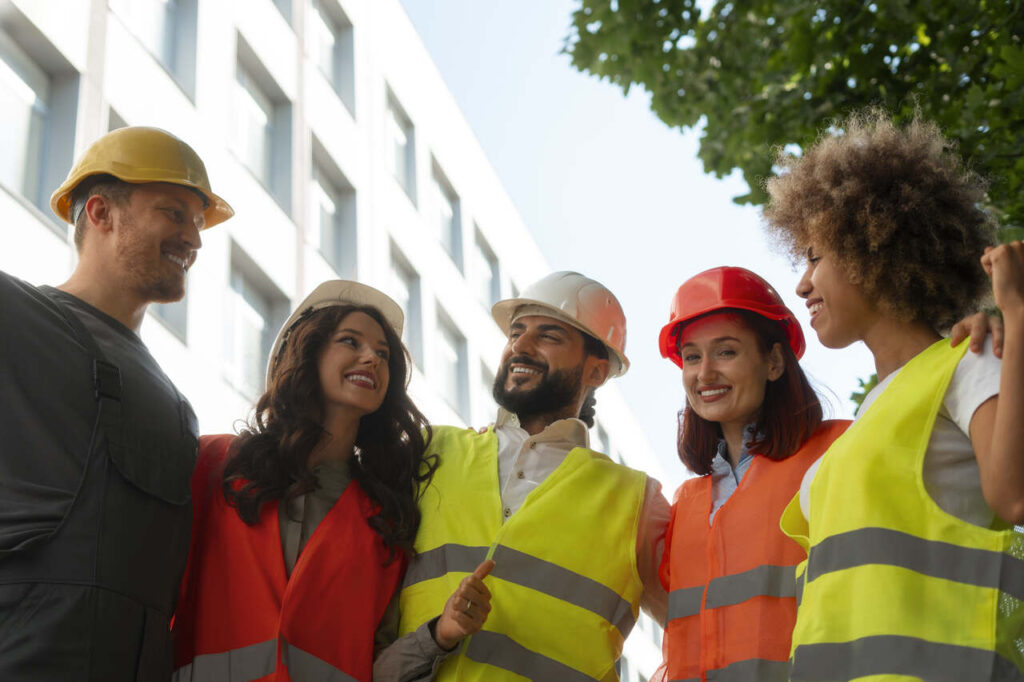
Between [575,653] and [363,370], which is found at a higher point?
[363,370]

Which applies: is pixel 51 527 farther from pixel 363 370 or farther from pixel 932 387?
pixel 932 387

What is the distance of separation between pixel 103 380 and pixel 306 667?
113 centimetres

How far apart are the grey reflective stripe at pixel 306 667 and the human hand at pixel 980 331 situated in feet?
7.31

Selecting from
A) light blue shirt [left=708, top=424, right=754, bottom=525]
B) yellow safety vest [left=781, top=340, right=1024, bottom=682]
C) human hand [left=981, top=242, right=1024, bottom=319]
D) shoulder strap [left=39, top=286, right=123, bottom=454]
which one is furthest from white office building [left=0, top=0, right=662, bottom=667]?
human hand [left=981, top=242, right=1024, bottom=319]

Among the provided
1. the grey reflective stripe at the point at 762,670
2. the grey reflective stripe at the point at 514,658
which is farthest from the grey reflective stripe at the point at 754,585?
the grey reflective stripe at the point at 514,658

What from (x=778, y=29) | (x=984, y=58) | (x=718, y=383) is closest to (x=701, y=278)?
(x=718, y=383)

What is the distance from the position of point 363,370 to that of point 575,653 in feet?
4.41

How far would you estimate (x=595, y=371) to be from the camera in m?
5.34

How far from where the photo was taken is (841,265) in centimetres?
332

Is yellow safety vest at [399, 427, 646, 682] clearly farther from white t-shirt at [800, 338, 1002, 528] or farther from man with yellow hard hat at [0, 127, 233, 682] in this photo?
white t-shirt at [800, 338, 1002, 528]

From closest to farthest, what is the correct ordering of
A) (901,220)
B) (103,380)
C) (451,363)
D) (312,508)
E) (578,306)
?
1. (901,220)
2. (103,380)
3. (312,508)
4. (578,306)
5. (451,363)

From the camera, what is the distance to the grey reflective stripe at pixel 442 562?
4.15 m

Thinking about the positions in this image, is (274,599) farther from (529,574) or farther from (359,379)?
(359,379)

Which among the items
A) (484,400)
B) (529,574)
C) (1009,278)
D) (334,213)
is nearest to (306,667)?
(529,574)
